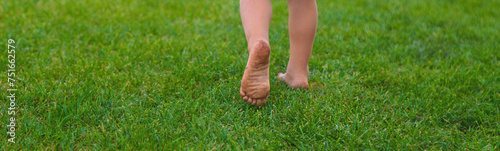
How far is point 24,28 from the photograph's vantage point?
3.01m


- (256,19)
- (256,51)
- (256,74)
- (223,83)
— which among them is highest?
(256,19)

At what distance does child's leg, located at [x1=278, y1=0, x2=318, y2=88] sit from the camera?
1980 mm

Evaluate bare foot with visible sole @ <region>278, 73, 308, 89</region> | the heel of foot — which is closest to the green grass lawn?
bare foot with visible sole @ <region>278, 73, 308, 89</region>

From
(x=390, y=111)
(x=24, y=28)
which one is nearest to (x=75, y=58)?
(x=24, y=28)

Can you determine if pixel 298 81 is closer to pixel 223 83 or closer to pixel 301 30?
pixel 301 30

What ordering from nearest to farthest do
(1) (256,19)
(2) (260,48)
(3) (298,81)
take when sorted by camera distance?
(2) (260,48)
(1) (256,19)
(3) (298,81)

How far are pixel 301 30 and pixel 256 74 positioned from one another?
1.22 feet

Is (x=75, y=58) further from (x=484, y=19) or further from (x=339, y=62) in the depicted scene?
(x=484, y=19)

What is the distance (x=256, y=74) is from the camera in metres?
1.81

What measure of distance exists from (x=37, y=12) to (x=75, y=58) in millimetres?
1224

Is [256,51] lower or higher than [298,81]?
higher

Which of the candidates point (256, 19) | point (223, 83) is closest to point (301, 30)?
point (256, 19)

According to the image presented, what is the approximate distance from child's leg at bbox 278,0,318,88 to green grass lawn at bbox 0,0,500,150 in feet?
0.57

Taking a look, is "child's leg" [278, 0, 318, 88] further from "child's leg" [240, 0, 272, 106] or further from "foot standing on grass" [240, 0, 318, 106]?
"child's leg" [240, 0, 272, 106]
